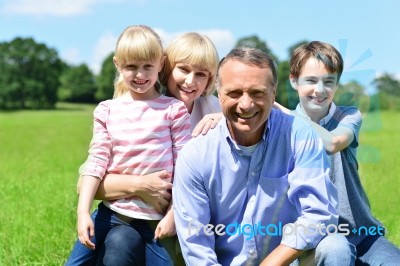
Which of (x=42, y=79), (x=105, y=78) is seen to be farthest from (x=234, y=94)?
(x=105, y=78)

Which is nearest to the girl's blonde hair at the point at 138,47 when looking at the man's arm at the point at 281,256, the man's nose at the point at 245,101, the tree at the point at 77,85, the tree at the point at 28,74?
the man's nose at the point at 245,101

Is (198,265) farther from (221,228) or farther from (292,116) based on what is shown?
(292,116)

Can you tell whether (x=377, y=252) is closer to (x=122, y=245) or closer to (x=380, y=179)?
(x=122, y=245)

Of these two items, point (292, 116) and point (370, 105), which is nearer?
point (292, 116)

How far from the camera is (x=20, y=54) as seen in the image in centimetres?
8612

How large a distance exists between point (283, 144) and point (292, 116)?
0.62ft

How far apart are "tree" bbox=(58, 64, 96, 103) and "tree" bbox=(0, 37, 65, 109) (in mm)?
1644

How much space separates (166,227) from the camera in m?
3.13

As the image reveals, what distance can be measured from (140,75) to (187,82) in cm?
28

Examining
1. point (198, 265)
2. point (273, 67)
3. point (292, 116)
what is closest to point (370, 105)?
point (292, 116)

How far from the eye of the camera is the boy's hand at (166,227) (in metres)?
3.13

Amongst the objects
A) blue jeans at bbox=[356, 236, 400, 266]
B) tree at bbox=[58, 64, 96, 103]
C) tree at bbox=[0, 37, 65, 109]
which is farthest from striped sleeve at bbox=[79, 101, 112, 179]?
tree at bbox=[58, 64, 96, 103]

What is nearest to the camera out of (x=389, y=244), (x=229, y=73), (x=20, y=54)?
(x=229, y=73)

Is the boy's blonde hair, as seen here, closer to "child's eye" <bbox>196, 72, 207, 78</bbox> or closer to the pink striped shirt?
"child's eye" <bbox>196, 72, 207, 78</bbox>
